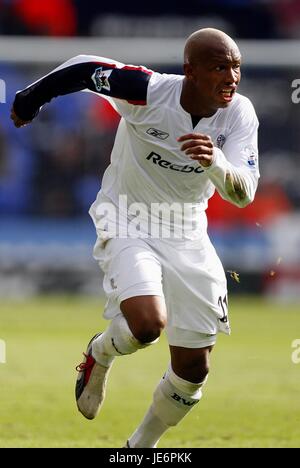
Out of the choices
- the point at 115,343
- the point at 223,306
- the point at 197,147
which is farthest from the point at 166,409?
the point at 197,147

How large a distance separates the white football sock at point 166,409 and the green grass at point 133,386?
0.53 meters

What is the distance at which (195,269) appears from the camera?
589 centimetres

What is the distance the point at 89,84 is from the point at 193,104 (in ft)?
1.95

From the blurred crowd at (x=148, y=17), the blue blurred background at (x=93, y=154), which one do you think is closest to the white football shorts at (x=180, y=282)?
the blue blurred background at (x=93, y=154)

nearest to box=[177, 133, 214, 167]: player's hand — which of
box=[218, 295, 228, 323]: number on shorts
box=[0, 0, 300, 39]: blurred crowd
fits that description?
box=[218, 295, 228, 323]: number on shorts

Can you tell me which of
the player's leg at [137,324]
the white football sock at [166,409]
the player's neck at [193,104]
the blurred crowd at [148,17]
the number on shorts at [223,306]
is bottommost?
the blurred crowd at [148,17]

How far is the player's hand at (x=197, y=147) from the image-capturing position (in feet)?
16.7

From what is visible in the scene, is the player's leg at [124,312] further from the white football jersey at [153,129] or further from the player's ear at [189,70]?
the player's ear at [189,70]

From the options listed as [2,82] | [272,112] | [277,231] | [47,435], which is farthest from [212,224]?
[47,435]

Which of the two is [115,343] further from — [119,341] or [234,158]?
[234,158]

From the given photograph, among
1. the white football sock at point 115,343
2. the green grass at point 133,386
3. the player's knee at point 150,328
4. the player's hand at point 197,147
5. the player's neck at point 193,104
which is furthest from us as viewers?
the green grass at point 133,386
